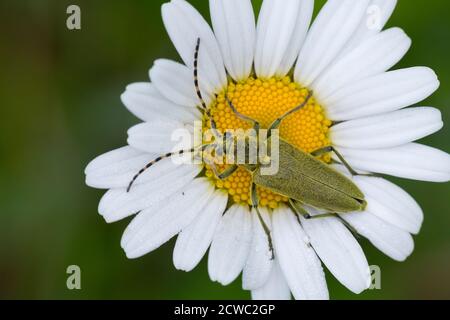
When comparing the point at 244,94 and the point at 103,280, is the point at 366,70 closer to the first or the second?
the point at 244,94

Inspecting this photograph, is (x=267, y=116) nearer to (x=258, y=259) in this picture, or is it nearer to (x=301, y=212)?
(x=301, y=212)

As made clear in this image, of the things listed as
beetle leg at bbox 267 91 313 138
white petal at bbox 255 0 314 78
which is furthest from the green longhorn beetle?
white petal at bbox 255 0 314 78

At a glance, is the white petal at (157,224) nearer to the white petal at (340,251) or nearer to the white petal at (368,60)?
the white petal at (340,251)

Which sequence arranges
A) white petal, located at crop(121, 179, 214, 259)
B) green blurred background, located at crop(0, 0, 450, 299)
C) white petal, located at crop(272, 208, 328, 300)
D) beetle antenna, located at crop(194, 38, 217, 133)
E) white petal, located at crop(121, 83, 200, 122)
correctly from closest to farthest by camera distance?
1. white petal, located at crop(121, 83, 200, 122)
2. beetle antenna, located at crop(194, 38, 217, 133)
3. white petal, located at crop(121, 179, 214, 259)
4. white petal, located at crop(272, 208, 328, 300)
5. green blurred background, located at crop(0, 0, 450, 299)

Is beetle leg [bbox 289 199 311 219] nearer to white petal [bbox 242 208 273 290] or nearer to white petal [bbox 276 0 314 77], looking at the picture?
white petal [bbox 242 208 273 290]

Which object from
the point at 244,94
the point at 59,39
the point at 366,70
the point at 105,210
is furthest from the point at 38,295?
the point at 366,70

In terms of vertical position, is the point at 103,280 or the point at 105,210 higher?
the point at 105,210

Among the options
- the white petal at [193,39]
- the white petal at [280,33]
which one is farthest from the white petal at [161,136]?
the white petal at [280,33]
